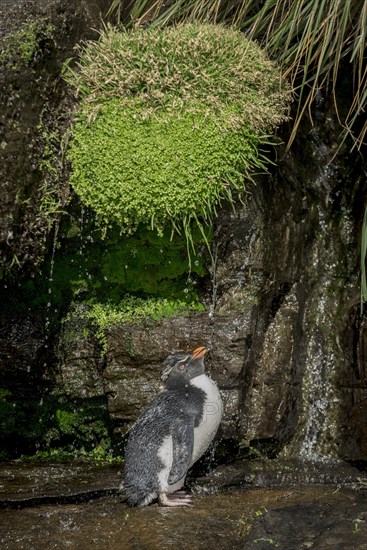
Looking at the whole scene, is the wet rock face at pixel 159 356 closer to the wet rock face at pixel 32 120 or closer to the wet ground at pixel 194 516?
the wet ground at pixel 194 516

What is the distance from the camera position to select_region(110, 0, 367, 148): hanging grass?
5.59m

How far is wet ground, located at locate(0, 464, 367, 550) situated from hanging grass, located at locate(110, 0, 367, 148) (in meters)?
2.20

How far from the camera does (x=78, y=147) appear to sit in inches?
219

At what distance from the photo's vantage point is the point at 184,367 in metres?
5.48

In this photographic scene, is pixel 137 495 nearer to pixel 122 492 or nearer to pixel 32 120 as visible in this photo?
pixel 122 492

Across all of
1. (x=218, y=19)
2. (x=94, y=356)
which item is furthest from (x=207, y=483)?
(x=218, y=19)

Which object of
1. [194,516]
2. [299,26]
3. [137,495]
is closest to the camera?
[194,516]

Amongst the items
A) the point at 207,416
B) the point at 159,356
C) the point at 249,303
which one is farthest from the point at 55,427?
the point at 249,303

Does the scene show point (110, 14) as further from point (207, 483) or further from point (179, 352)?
point (207, 483)

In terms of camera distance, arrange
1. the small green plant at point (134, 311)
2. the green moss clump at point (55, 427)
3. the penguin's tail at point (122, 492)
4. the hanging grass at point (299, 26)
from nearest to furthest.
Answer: the penguin's tail at point (122, 492) < the hanging grass at point (299, 26) < the small green plant at point (134, 311) < the green moss clump at point (55, 427)

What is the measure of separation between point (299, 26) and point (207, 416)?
258cm

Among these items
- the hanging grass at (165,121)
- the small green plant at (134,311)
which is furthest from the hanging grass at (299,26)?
the small green plant at (134,311)

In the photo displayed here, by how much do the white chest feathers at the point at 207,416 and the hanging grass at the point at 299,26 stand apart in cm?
167

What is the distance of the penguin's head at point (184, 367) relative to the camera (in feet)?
17.9
